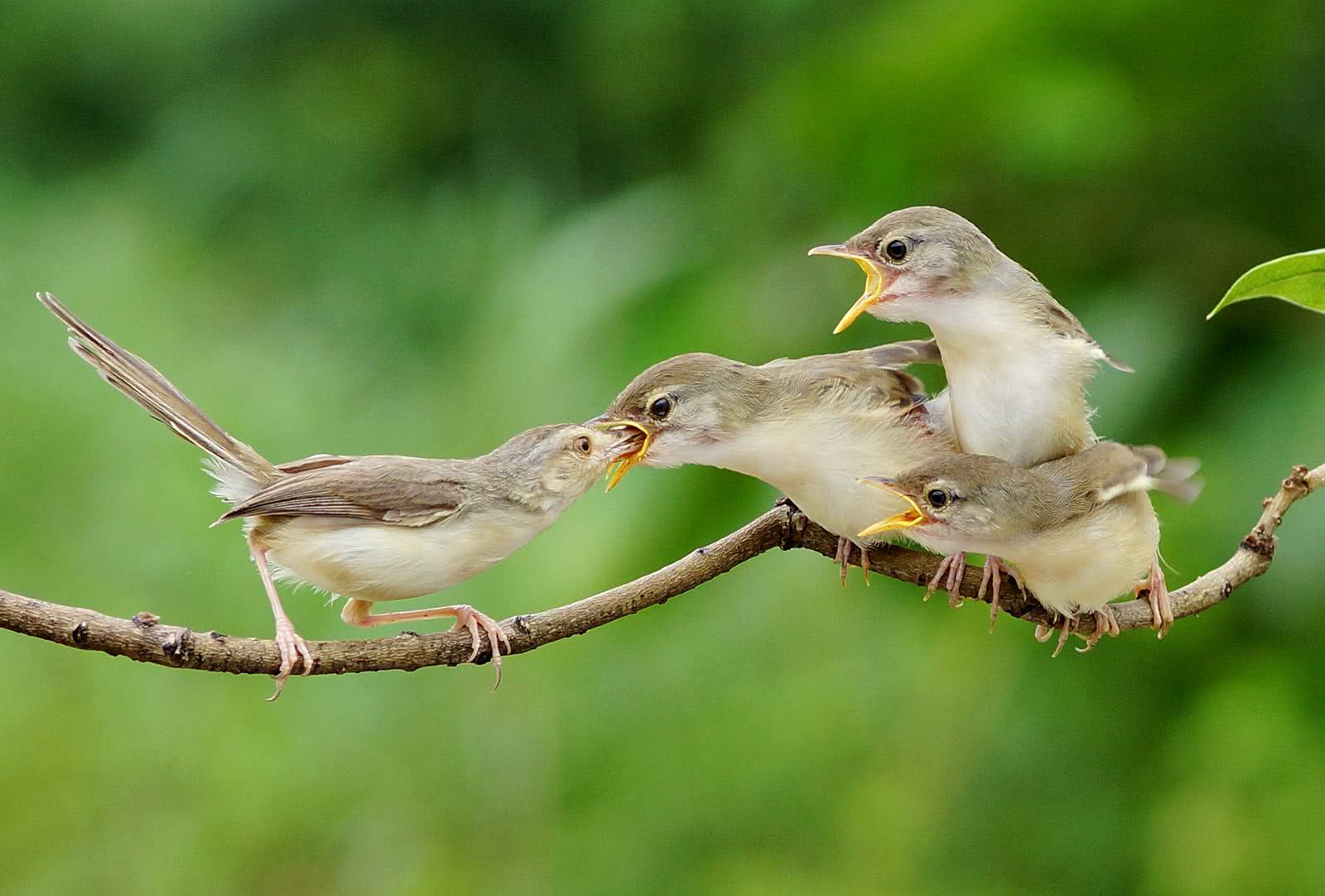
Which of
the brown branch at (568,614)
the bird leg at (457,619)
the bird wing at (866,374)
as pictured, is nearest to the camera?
the brown branch at (568,614)

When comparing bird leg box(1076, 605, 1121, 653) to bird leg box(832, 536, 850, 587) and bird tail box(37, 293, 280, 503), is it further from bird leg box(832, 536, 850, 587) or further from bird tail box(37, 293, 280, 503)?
bird tail box(37, 293, 280, 503)

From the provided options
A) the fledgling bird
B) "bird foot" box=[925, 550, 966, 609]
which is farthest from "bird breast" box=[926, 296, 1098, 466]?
"bird foot" box=[925, 550, 966, 609]

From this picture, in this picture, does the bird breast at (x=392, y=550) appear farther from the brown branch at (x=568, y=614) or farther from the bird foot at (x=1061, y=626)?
the bird foot at (x=1061, y=626)

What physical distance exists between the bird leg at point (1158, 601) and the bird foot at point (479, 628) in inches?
22.5

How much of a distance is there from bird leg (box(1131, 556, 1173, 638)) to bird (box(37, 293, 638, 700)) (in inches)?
19.2

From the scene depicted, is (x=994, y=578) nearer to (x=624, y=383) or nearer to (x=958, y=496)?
(x=958, y=496)

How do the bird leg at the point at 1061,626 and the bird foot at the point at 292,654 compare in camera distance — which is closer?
the bird foot at the point at 292,654

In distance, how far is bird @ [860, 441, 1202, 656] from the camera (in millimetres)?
1116

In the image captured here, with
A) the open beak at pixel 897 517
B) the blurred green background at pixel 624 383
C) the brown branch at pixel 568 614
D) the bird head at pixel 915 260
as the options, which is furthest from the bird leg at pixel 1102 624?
the blurred green background at pixel 624 383

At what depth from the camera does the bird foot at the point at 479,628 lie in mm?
1179

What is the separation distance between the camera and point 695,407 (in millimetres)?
1238

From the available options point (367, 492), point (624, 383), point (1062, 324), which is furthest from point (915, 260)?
point (624, 383)

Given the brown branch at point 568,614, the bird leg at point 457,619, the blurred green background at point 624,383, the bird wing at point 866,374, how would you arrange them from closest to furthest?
the brown branch at point 568,614 → the bird leg at point 457,619 → the bird wing at point 866,374 → the blurred green background at point 624,383

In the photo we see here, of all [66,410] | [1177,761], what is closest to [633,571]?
[1177,761]
